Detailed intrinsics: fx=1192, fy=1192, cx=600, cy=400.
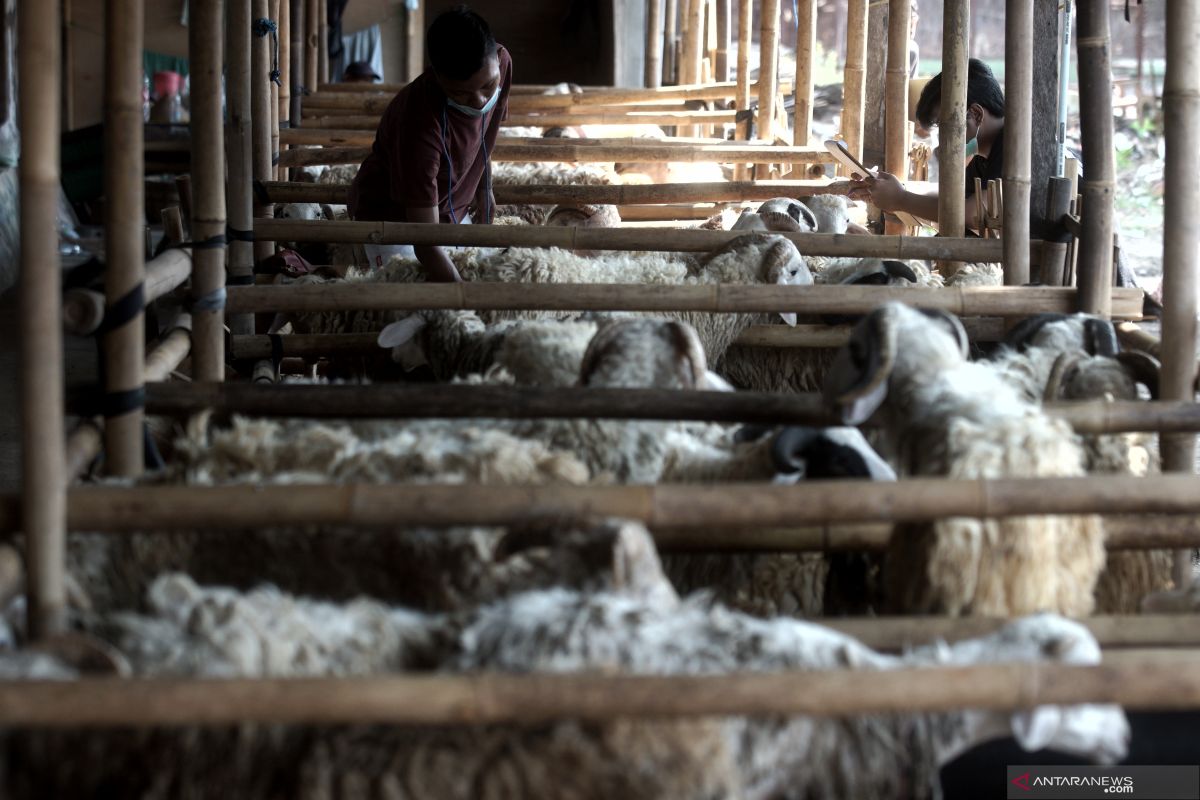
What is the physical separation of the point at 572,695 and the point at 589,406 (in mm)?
963

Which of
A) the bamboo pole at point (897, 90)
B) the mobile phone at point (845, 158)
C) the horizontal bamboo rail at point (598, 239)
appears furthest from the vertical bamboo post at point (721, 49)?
the horizontal bamboo rail at point (598, 239)

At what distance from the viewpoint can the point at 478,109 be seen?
4.49m

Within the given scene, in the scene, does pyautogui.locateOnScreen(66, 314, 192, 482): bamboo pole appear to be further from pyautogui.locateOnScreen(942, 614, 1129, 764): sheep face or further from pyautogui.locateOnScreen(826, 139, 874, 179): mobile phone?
pyautogui.locateOnScreen(826, 139, 874, 179): mobile phone

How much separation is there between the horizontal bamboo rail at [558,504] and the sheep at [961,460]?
0.42 ft

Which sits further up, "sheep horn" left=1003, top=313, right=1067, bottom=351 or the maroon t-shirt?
the maroon t-shirt

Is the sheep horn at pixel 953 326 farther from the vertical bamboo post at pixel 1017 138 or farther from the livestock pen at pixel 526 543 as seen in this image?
the vertical bamboo post at pixel 1017 138

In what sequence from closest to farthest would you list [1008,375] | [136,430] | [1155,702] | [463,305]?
[1155,702]
[136,430]
[1008,375]
[463,305]

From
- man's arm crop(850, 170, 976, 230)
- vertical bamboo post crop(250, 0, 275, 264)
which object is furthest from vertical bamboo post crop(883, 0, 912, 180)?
vertical bamboo post crop(250, 0, 275, 264)

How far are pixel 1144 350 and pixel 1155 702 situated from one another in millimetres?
2049

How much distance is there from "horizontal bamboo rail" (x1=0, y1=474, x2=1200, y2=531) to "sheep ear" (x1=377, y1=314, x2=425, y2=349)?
68.7 inches

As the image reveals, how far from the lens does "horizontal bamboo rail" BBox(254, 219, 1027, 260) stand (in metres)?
3.87

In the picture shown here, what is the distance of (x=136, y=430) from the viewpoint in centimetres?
231

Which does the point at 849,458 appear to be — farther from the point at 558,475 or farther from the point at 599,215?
the point at 599,215

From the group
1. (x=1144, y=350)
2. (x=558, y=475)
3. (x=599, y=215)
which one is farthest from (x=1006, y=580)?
(x=599, y=215)
